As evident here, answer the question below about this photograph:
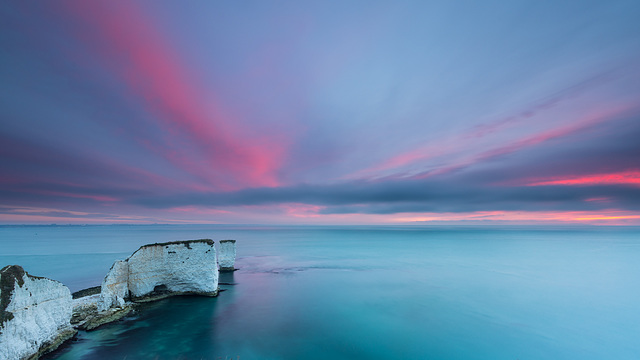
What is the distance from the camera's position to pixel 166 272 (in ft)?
65.4

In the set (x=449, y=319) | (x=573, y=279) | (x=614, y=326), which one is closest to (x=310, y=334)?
(x=449, y=319)

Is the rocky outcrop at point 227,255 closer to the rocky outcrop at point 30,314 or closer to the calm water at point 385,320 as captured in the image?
the calm water at point 385,320

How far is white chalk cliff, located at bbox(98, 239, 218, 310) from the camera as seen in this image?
18.1 m

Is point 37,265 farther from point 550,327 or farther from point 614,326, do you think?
point 614,326

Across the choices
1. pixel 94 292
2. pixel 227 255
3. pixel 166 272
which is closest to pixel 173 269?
pixel 166 272

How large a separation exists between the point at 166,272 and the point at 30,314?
928 cm

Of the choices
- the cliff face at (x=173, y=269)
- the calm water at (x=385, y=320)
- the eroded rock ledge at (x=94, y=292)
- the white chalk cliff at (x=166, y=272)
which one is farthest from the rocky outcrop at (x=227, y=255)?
the cliff face at (x=173, y=269)

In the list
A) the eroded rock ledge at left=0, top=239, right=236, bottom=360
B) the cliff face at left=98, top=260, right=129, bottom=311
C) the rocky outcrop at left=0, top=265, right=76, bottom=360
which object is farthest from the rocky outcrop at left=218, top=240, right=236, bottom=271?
the rocky outcrop at left=0, top=265, right=76, bottom=360

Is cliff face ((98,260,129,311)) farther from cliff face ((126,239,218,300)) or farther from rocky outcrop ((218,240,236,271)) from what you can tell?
rocky outcrop ((218,240,236,271))

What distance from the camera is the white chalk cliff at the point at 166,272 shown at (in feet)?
59.4

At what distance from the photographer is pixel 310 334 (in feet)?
50.2

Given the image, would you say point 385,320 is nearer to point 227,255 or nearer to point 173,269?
point 173,269

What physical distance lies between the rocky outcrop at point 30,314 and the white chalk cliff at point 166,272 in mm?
4571

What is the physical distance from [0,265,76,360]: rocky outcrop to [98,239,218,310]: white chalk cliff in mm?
4571
